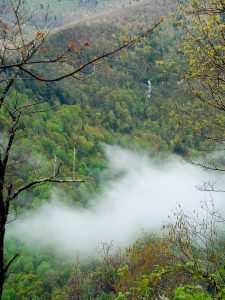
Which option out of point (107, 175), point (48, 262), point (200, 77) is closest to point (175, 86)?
point (107, 175)

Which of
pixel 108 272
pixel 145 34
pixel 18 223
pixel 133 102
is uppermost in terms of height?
pixel 133 102

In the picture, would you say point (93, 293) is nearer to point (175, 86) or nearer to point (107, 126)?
point (107, 126)

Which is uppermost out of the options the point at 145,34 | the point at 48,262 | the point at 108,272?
the point at 48,262

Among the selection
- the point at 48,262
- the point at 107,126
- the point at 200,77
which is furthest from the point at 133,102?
the point at 200,77

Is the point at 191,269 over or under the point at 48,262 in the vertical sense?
under

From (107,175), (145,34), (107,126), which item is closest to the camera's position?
(145,34)

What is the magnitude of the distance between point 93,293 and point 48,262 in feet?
63.6

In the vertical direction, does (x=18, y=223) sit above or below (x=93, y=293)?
above

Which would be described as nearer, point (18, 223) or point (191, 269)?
point (191, 269)

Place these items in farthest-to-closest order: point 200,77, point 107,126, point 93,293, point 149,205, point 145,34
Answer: point 149,205 < point 107,126 < point 93,293 < point 200,77 < point 145,34

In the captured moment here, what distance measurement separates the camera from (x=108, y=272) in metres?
31.1

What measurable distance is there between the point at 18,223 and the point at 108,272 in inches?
1278

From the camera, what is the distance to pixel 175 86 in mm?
67125

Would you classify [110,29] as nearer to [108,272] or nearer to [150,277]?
[108,272]
